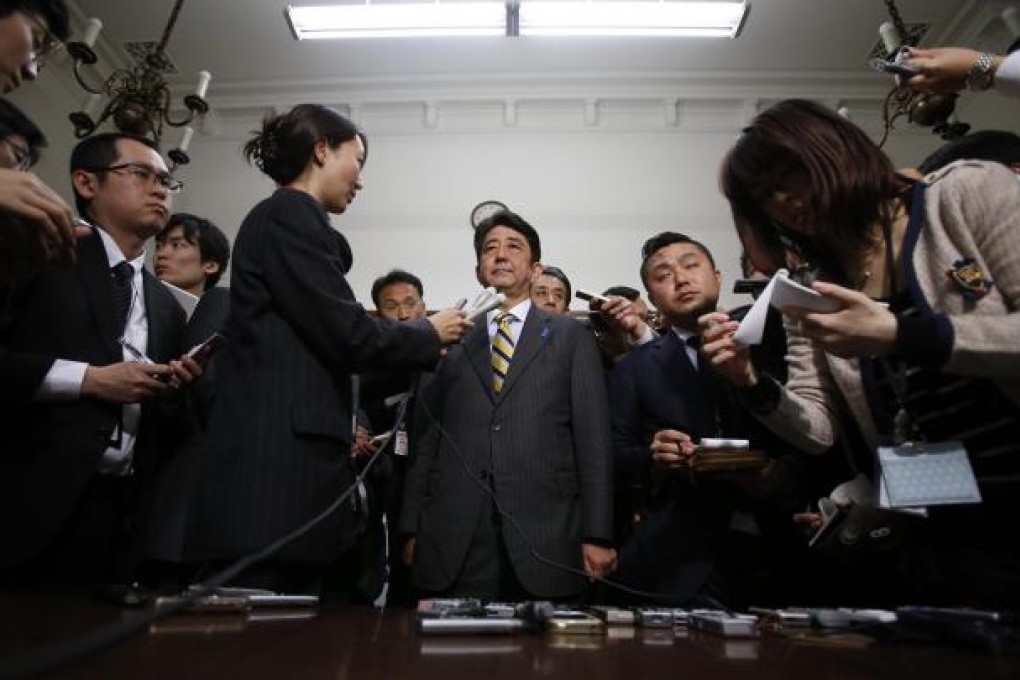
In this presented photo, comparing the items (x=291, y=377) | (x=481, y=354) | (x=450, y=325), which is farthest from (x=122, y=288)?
(x=481, y=354)

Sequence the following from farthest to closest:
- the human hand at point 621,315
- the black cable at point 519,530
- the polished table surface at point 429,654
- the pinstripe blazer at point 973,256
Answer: the human hand at point 621,315 < the black cable at point 519,530 < the pinstripe blazer at point 973,256 < the polished table surface at point 429,654

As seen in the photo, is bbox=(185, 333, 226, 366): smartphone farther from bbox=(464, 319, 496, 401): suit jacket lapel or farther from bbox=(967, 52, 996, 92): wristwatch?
bbox=(967, 52, 996, 92): wristwatch

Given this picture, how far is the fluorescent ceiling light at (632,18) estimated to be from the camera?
4.66 metres

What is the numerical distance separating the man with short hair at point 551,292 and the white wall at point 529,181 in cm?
203

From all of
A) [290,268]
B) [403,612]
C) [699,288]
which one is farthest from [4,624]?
→ [699,288]

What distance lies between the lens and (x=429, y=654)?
1.97 feet

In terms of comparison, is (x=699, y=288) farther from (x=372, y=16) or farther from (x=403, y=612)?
(x=372, y=16)

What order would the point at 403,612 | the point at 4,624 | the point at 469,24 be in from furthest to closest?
the point at 469,24
the point at 403,612
the point at 4,624

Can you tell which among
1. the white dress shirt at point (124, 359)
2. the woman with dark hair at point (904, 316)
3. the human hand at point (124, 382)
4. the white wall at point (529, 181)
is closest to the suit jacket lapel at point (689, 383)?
the woman with dark hair at point (904, 316)

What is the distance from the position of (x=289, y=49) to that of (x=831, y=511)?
5540 mm

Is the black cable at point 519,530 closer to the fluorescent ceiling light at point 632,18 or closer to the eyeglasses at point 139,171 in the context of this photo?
the eyeglasses at point 139,171

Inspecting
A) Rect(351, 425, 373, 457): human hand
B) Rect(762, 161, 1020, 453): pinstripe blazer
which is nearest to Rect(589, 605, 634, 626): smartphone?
Rect(762, 161, 1020, 453): pinstripe blazer

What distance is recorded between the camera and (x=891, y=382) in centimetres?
113

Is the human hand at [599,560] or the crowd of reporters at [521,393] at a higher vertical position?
the crowd of reporters at [521,393]
